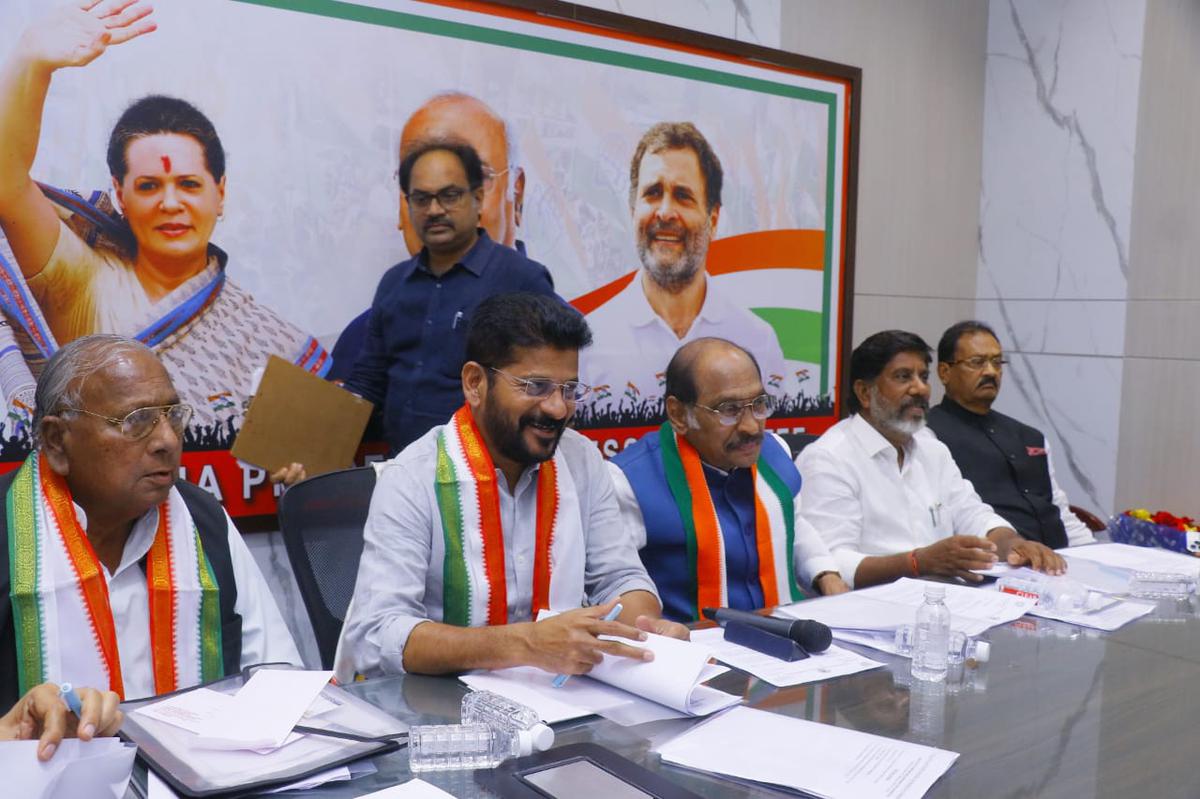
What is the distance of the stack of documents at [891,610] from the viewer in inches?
79.9

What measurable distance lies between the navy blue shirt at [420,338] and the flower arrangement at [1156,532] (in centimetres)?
225

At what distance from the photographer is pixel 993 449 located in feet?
12.7

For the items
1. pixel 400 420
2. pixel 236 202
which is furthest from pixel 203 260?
pixel 400 420

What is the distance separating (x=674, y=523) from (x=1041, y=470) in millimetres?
2069

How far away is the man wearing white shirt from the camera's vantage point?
12.9 ft

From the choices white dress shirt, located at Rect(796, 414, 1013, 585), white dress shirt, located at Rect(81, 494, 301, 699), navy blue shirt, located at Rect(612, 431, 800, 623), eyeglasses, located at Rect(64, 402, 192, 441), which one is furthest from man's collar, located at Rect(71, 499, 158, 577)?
white dress shirt, located at Rect(796, 414, 1013, 585)

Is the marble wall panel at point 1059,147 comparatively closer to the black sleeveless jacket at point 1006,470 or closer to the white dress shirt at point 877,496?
the black sleeveless jacket at point 1006,470

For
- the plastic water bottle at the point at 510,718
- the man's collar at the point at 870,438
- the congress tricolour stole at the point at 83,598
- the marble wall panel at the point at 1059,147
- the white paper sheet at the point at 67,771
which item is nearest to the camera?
the white paper sheet at the point at 67,771

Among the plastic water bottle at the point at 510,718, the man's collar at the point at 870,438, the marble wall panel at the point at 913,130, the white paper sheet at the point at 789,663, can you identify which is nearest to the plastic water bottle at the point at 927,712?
the white paper sheet at the point at 789,663

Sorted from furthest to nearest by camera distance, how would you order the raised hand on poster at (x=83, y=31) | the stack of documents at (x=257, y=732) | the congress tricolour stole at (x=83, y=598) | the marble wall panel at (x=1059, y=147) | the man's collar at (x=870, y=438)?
the marble wall panel at (x=1059, y=147), the man's collar at (x=870, y=438), the raised hand on poster at (x=83, y=31), the congress tricolour stole at (x=83, y=598), the stack of documents at (x=257, y=732)

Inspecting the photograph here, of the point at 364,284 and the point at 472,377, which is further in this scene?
the point at 364,284

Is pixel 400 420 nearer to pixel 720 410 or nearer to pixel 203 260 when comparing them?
pixel 203 260

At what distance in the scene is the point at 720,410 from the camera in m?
2.56

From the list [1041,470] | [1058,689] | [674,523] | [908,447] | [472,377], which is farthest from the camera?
[1041,470]
